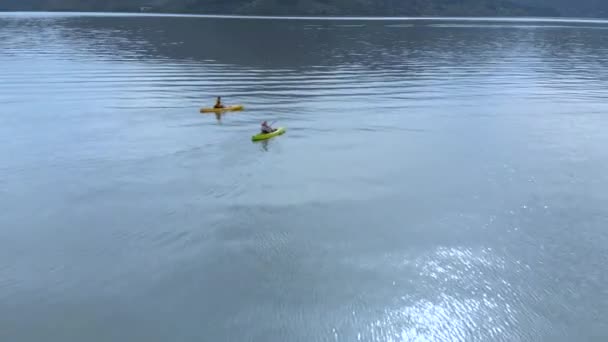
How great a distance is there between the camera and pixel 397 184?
26.9 meters

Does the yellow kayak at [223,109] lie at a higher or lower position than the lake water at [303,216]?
higher

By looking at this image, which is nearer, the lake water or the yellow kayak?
the lake water

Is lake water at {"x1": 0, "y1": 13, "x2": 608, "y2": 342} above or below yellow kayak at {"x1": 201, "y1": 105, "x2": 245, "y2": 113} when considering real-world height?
below

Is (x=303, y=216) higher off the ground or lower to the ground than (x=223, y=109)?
lower

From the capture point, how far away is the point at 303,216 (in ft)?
75.1

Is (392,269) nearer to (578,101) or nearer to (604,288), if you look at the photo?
(604,288)

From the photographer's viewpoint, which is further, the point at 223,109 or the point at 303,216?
the point at 223,109

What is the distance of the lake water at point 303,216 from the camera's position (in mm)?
16047

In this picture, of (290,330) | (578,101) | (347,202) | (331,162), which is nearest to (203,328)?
(290,330)

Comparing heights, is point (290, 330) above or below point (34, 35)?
below

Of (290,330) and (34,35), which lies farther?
(34,35)

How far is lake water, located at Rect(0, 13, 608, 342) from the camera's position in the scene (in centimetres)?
1605

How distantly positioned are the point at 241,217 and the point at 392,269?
751 cm

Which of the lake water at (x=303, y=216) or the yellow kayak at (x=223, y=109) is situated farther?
the yellow kayak at (x=223, y=109)
